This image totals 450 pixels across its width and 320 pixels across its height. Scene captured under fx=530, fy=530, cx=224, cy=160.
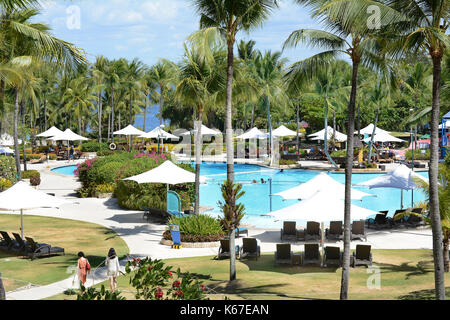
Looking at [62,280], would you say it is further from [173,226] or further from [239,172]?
[239,172]

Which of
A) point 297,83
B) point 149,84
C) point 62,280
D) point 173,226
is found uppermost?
point 149,84

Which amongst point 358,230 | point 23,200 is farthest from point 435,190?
point 23,200

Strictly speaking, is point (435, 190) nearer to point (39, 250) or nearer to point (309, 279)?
point (309, 279)

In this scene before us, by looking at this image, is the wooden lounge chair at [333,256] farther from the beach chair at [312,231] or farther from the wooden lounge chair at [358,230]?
the beach chair at [312,231]

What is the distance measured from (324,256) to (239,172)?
26.7 meters

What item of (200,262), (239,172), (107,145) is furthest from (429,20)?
(107,145)

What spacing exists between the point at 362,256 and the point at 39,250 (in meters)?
9.92

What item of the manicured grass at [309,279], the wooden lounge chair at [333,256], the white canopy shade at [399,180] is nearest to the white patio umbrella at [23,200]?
the manicured grass at [309,279]

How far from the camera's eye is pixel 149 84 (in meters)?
78.2

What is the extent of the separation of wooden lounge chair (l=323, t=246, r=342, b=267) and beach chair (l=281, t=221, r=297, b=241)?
11.5 ft

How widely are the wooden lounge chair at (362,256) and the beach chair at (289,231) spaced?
154 inches

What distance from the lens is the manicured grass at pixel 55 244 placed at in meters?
14.6

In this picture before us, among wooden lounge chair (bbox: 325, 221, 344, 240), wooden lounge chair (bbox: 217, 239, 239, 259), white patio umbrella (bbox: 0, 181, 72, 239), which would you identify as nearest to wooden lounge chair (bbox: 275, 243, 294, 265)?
wooden lounge chair (bbox: 217, 239, 239, 259)
